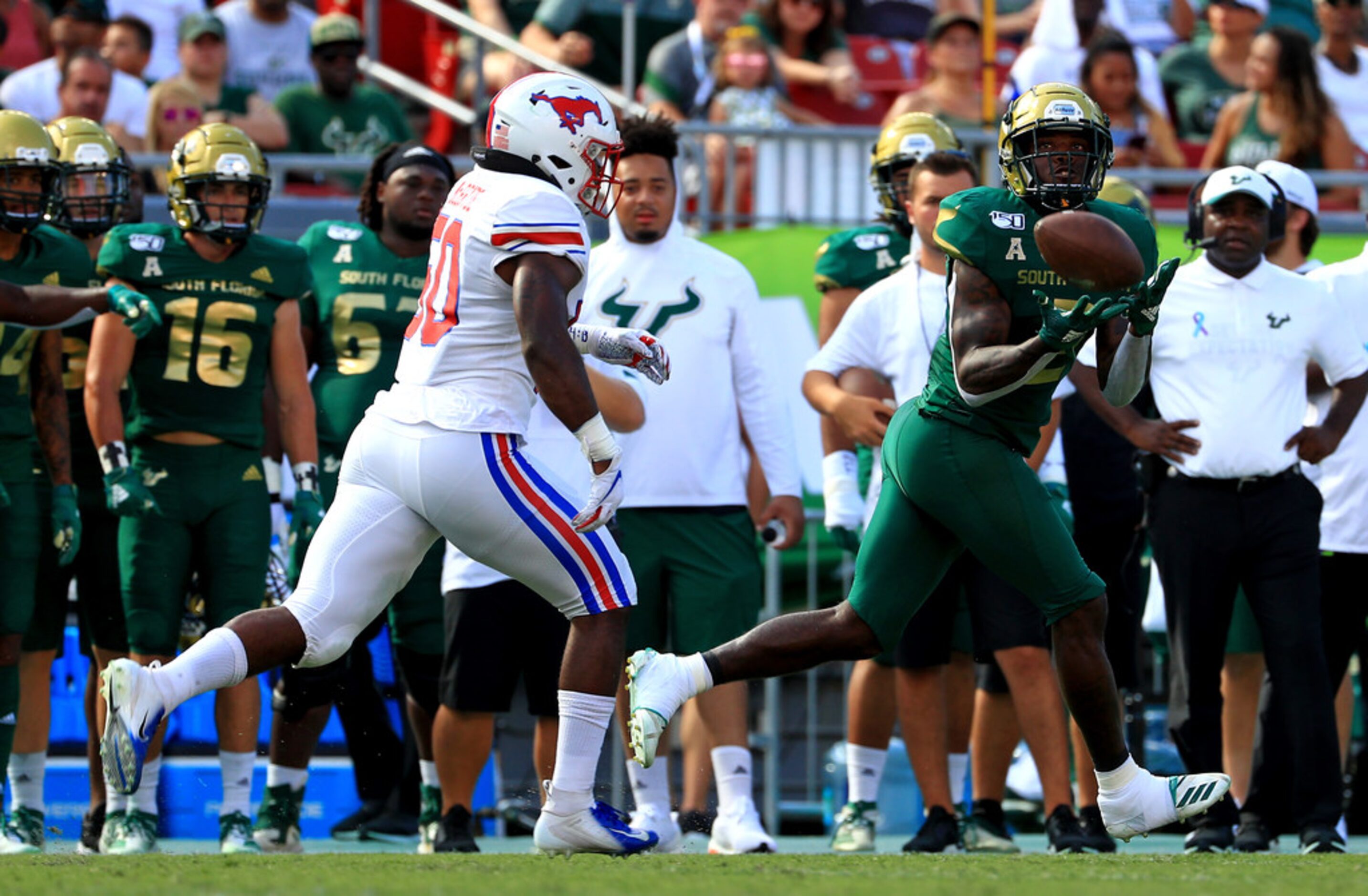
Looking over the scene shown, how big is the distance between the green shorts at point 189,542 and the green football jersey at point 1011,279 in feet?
7.99

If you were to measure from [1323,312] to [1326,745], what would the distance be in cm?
139

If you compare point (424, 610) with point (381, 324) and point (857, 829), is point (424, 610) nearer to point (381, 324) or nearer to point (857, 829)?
point (381, 324)

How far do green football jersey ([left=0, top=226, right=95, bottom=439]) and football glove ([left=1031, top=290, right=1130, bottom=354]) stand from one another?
3297 millimetres

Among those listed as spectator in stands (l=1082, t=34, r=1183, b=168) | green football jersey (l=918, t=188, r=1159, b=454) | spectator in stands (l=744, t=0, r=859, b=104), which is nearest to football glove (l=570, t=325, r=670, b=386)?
green football jersey (l=918, t=188, r=1159, b=454)

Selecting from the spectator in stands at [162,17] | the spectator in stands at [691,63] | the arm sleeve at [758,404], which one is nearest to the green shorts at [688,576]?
the arm sleeve at [758,404]

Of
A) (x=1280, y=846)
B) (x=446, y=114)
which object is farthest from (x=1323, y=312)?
(x=446, y=114)

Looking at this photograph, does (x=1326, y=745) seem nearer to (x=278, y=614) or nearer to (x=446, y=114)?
(x=278, y=614)

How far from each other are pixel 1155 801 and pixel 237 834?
113 inches

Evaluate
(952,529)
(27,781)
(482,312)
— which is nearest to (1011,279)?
(952,529)

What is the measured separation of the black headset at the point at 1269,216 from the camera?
6.82m

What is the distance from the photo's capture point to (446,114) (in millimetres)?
11016

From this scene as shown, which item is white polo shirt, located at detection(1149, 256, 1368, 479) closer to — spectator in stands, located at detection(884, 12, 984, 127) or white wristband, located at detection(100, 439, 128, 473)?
white wristband, located at detection(100, 439, 128, 473)

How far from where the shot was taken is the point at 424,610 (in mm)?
6887

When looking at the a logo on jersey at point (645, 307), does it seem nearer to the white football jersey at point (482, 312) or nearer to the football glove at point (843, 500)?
the football glove at point (843, 500)
